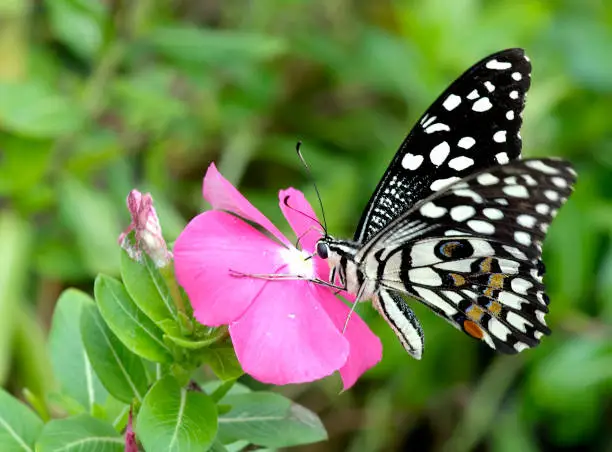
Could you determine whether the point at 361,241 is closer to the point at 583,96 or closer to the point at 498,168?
the point at 498,168

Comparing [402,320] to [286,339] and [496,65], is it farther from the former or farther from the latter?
[496,65]

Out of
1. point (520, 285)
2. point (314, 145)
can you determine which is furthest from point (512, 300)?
point (314, 145)

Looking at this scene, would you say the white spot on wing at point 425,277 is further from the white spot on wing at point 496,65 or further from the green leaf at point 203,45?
the green leaf at point 203,45

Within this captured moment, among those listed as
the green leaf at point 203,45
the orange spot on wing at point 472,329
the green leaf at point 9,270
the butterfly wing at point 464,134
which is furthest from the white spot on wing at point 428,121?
the green leaf at point 9,270

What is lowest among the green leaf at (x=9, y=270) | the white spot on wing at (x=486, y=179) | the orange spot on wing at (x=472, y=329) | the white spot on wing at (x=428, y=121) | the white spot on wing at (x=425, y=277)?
the green leaf at (x=9, y=270)

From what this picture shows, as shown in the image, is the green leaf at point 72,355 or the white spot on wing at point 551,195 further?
the green leaf at point 72,355

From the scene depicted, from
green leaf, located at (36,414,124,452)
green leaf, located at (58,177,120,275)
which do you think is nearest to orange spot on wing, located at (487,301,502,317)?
green leaf, located at (36,414,124,452)
